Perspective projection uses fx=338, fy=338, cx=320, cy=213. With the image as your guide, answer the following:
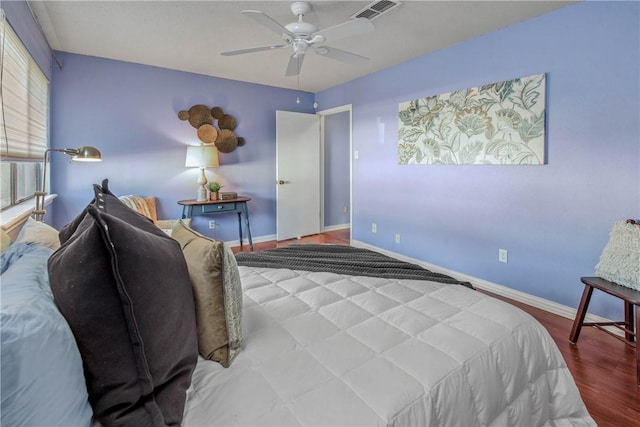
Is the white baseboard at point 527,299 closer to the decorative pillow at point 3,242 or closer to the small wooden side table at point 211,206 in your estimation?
the small wooden side table at point 211,206

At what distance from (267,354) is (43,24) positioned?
3397 millimetres

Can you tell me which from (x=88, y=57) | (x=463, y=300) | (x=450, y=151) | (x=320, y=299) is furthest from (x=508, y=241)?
(x=88, y=57)

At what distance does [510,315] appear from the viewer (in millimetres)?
1415

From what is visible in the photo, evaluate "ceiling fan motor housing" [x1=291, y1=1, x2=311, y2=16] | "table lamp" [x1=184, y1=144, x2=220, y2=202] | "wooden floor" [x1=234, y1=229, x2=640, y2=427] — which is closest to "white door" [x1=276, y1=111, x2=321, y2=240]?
"table lamp" [x1=184, y1=144, x2=220, y2=202]

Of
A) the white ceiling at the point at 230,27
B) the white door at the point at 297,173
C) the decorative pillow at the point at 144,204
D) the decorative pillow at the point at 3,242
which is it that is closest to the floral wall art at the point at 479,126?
the white ceiling at the point at 230,27

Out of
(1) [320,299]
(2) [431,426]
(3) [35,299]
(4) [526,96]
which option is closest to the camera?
(3) [35,299]

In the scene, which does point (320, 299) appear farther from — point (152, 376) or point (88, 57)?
point (88, 57)

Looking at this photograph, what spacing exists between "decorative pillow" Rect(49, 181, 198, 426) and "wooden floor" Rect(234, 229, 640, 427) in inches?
76.3

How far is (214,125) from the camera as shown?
454cm

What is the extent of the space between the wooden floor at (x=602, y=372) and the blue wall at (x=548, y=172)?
0.28 m

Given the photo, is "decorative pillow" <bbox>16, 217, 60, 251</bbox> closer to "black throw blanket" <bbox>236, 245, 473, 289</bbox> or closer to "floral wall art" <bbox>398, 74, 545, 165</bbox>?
"black throw blanket" <bbox>236, 245, 473, 289</bbox>

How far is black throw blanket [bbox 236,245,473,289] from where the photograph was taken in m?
1.92

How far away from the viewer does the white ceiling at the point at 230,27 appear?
8.27ft

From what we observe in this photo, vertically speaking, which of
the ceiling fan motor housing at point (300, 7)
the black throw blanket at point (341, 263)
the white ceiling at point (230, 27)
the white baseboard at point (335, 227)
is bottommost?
the white baseboard at point (335, 227)
